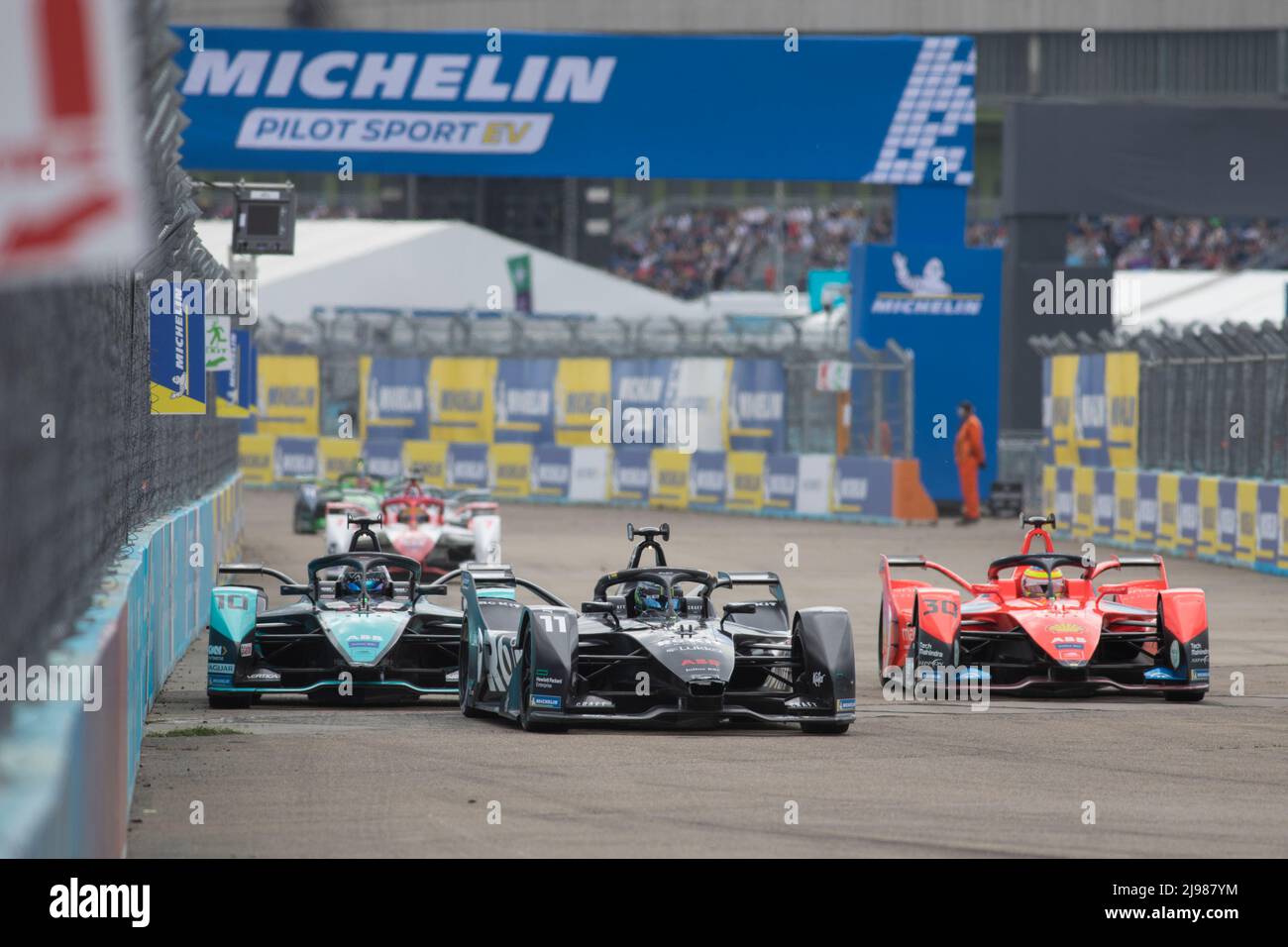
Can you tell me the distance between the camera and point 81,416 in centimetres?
592

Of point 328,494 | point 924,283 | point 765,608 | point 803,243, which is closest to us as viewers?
point 765,608

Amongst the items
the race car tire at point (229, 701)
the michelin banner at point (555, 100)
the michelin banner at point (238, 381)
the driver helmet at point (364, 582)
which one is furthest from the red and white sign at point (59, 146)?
the michelin banner at point (555, 100)

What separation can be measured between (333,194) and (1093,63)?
20036 millimetres

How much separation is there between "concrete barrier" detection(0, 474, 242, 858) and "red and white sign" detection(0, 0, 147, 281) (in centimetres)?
124

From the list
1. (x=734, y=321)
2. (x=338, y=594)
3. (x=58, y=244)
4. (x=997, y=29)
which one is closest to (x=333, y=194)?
(x=997, y=29)

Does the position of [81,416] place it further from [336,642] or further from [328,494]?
[328,494]

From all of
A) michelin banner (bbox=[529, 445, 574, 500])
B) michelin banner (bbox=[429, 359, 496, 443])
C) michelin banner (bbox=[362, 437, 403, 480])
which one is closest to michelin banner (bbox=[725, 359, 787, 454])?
michelin banner (bbox=[529, 445, 574, 500])

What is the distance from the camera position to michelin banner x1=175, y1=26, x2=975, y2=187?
2734cm

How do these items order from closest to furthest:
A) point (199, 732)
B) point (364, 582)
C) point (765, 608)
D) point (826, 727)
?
point (199, 732) < point (826, 727) < point (765, 608) < point (364, 582)

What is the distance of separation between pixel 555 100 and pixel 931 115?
16.0ft

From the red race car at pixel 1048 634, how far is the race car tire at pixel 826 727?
1706 mm

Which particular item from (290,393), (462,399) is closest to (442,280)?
(290,393)

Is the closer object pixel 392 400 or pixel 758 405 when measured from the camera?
pixel 758 405
